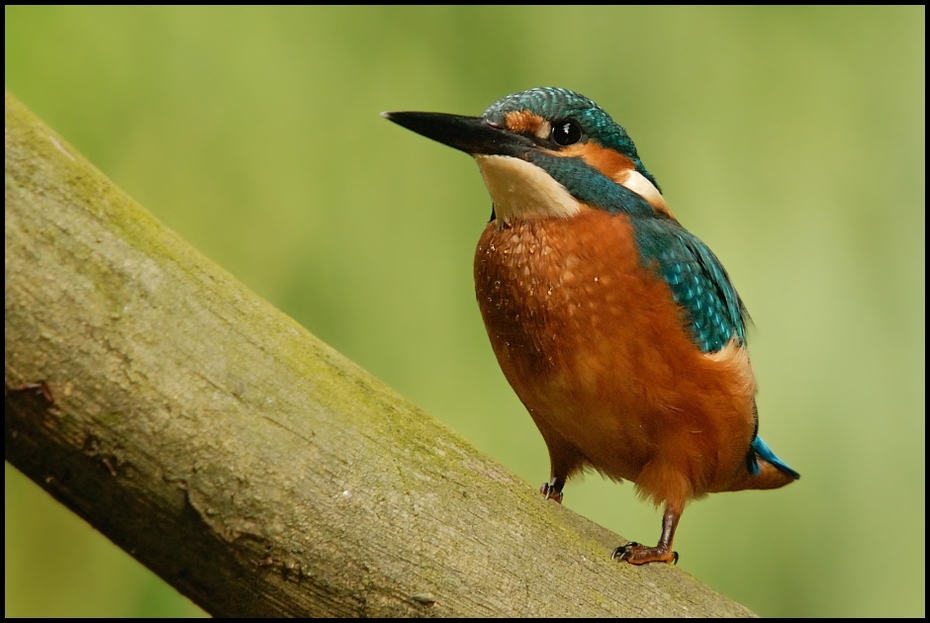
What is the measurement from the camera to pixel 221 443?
1008 millimetres

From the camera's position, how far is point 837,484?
8.23 feet

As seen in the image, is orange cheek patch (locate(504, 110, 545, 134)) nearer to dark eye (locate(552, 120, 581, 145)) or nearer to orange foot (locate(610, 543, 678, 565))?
dark eye (locate(552, 120, 581, 145))

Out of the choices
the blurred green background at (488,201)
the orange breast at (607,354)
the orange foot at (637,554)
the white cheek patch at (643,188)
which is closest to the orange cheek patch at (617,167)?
the white cheek patch at (643,188)

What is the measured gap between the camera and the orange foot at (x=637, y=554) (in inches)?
54.1

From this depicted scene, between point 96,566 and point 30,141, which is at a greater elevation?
point 30,141

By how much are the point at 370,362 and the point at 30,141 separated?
141 cm

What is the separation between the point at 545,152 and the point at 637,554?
845 mm

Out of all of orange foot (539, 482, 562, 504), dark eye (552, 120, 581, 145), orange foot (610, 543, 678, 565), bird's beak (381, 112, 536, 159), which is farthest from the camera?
orange foot (539, 482, 562, 504)

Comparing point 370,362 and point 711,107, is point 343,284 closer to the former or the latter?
point 370,362

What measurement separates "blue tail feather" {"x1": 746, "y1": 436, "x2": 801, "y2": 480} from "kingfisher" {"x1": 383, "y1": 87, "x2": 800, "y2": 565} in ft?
0.55

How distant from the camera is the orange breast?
178 centimetres

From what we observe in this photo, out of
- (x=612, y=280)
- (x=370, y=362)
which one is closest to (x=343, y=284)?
(x=370, y=362)

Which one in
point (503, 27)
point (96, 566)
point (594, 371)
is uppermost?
point (503, 27)

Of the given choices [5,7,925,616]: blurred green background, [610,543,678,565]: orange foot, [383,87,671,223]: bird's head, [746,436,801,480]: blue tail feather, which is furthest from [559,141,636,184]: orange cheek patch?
[610,543,678,565]: orange foot
